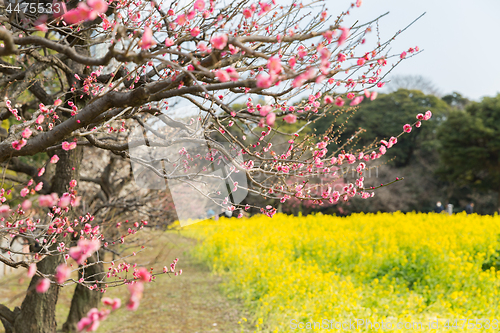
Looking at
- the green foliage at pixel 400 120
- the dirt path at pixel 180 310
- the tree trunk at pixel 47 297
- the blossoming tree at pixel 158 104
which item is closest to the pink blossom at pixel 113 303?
the blossoming tree at pixel 158 104

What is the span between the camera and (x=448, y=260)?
629 cm

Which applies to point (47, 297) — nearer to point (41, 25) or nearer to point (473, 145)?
point (41, 25)

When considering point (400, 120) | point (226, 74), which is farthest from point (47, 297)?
point (400, 120)

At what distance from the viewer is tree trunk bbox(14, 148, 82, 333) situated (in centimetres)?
407

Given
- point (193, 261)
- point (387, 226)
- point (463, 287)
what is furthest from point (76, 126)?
point (193, 261)

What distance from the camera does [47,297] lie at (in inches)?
165

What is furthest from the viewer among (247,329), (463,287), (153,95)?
(463,287)

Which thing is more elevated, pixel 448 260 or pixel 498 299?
pixel 448 260

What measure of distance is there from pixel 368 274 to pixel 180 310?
11.7 feet

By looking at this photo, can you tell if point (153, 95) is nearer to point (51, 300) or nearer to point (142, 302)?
point (51, 300)

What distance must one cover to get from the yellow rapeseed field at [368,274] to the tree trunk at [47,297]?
98.6 inches

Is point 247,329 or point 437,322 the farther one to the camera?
point 247,329

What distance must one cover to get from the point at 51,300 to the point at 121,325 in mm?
2350

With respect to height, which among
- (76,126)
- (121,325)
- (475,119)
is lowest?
(121,325)
